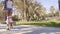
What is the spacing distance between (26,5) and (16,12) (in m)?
1.82

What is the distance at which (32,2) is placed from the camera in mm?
28625

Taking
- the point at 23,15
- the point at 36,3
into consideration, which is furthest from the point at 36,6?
the point at 23,15

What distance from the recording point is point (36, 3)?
94.3ft

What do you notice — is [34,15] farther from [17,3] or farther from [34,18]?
[17,3]

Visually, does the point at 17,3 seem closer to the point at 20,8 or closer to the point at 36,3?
the point at 20,8

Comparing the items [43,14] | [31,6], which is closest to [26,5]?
[31,6]

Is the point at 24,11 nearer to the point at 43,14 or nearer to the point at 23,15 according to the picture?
the point at 23,15

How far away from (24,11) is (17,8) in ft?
3.87

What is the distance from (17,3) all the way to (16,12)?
54.3 inches

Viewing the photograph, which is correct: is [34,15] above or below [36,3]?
below

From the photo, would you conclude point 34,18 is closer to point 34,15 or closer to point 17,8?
point 34,15

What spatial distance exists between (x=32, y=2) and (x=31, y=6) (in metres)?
0.62

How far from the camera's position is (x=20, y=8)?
95.2 ft

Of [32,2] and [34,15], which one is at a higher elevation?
[32,2]
